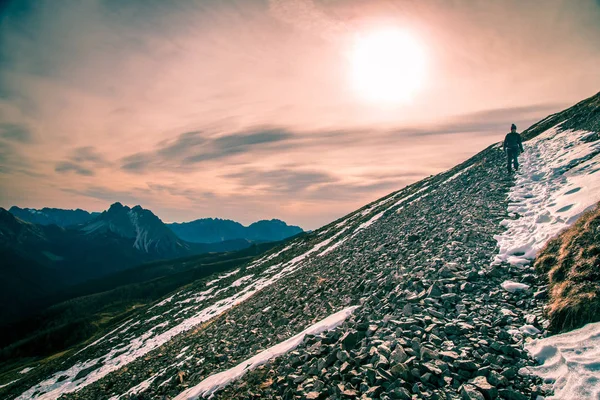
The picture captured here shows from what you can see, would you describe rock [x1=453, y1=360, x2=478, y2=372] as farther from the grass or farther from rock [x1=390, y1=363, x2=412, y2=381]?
the grass

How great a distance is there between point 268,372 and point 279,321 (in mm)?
7478

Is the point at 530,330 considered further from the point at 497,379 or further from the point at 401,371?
the point at 401,371

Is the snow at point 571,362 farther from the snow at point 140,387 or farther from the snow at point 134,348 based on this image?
the snow at point 134,348

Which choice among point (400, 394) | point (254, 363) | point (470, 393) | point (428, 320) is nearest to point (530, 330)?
point (428, 320)

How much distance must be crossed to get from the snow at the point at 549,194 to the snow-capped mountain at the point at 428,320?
112mm

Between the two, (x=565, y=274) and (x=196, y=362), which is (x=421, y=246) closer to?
(x=565, y=274)

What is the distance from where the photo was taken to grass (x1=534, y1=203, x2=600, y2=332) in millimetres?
8133

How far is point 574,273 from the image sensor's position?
9539 millimetres

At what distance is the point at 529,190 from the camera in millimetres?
21281

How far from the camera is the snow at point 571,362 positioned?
638 cm

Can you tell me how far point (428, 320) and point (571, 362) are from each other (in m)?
3.57

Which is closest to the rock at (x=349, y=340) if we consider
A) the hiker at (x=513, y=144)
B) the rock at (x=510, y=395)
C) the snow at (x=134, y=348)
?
the rock at (x=510, y=395)

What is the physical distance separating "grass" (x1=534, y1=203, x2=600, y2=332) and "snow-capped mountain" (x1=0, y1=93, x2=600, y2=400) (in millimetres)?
422

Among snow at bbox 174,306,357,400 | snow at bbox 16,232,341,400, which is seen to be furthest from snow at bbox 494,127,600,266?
snow at bbox 16,232,341,400
